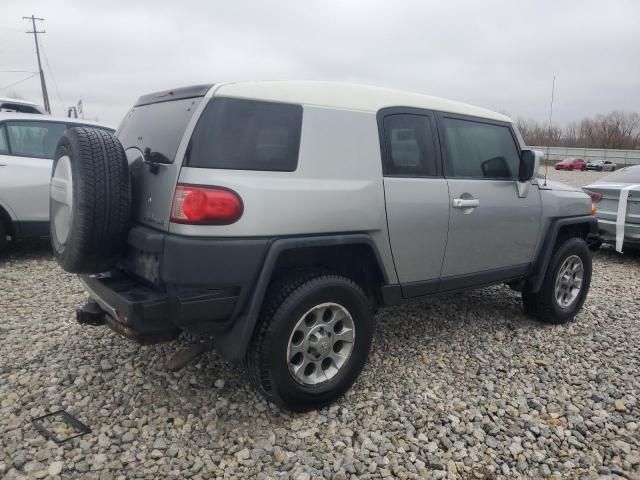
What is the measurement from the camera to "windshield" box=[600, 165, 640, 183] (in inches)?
278

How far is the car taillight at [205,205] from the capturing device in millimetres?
2381

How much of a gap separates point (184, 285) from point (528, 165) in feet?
9.22

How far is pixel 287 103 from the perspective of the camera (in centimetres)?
268

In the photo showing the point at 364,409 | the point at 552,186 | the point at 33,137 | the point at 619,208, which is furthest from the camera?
the point at 619,208

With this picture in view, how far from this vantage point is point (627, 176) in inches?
285

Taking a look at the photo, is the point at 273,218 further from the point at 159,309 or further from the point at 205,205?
the point at 159,309

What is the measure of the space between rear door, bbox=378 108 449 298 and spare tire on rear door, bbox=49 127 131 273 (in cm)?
151

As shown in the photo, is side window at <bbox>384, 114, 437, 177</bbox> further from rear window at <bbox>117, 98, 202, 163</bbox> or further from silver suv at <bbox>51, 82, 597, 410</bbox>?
rear window at <bbox>117, 98, 202, 163</bbox>

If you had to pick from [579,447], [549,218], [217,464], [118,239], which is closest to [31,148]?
[118,239]

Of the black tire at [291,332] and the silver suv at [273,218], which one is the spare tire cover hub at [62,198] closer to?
the silver suv at [273,218]

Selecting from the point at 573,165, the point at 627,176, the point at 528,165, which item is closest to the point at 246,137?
the point at 528,165

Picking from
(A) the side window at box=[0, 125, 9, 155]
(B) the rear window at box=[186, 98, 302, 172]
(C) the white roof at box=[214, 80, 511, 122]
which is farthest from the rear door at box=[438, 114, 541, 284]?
(A) the side window at box=[0, 125, 9, 155]

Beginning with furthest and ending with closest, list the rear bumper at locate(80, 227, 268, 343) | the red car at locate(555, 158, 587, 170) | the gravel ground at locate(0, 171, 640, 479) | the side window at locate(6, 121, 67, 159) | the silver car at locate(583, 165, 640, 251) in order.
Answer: the red car at locate(555, 158, 587, 170) → the silver car at locate(583, 165, 640, 251) → the side window at locate(6, 121, 67, 159) → the gravel ground at locate(0, 171, 640, 479) → the rear bumper at locate(80, 227, 268, 343)

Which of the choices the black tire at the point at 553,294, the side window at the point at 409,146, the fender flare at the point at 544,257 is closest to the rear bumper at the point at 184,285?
the side window at the point at 409,146
